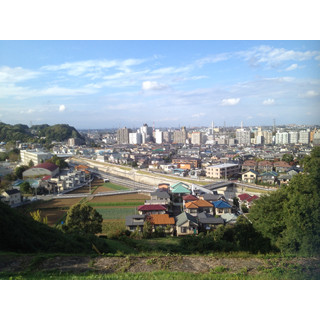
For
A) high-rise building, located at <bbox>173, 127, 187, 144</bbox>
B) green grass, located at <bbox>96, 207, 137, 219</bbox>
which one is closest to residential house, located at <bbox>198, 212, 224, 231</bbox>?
green grass, located at <bbox>96, 207, 137, 219</bbox>

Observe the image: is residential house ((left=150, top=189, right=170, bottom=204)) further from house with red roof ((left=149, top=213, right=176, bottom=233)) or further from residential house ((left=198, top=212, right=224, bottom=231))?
residential house ((left=198, top=212, right=224, bottom=231))

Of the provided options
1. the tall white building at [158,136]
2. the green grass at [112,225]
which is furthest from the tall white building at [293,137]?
the green grass at [112,225]

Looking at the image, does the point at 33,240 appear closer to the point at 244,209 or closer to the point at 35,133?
the point at 244,209

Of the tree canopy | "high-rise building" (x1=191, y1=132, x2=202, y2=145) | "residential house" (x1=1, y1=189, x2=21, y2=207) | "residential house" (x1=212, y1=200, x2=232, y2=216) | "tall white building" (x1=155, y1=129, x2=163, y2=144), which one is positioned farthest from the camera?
"tall white building" (x1=155, y1=129, x2=163, y2=144)

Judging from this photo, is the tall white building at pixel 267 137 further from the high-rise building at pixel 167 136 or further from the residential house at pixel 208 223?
the residential house at pixel 208 223
